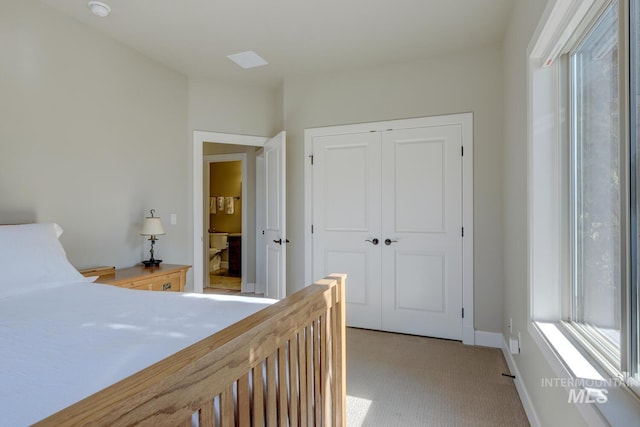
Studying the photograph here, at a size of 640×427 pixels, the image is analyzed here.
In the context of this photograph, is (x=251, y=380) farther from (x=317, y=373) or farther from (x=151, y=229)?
(x=151, y=229)

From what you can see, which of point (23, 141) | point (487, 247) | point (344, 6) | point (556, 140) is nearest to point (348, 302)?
point (487, 247)

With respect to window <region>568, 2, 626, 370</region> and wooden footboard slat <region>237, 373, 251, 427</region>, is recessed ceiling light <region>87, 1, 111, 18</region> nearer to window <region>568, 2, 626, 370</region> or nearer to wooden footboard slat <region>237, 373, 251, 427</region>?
wooden footboard slat <region>237, 373, 251, 427</region>

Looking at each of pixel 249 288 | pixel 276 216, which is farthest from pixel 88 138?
pixel 249 288

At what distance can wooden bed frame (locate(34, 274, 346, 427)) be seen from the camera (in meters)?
0.55

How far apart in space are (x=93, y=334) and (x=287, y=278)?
283 centimetres

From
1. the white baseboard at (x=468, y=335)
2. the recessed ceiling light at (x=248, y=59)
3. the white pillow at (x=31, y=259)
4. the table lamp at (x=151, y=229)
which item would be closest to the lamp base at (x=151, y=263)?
the table lamp at (x=151, y=229)

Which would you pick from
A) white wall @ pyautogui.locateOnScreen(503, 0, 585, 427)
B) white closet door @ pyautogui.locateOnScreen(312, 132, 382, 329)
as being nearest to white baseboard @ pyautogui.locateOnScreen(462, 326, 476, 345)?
white wall @ pyautogui.locateOnScreen(503, 0, 585, 427)

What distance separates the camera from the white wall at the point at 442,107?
3090mm

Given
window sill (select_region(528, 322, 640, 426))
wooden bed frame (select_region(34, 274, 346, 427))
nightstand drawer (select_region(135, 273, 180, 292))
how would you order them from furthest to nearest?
nightstand drawer (select_region(135, 273, 180, 292)), window sill (select_region(528, 322, 640, 426)), wooden bed frame (select_region(34, 274, 346, 427))

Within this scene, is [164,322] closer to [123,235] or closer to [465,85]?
[123,235]

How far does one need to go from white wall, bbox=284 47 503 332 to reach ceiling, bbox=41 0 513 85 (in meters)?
0.15

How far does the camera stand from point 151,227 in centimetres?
298

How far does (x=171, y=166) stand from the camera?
3547mm

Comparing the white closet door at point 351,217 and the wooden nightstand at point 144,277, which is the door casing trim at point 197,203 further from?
the white closet door at point 351,217
